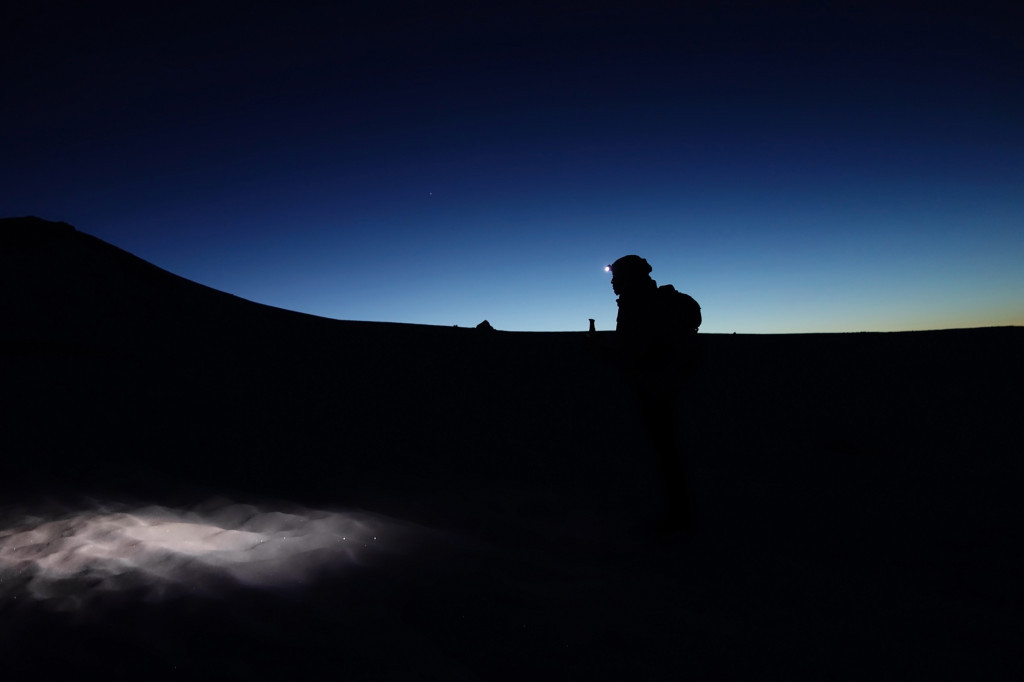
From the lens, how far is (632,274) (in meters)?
3.30

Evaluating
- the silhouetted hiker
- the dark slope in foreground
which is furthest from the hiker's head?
the dark slope in foreground

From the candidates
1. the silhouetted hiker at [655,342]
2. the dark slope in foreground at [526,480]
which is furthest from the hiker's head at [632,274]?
the dark slope in foreground at [526,480]

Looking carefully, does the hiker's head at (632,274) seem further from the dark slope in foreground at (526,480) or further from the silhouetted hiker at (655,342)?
the dark slope in foreground at (526,480)

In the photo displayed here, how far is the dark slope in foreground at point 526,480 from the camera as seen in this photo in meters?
1.97

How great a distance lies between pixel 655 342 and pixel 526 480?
2312 mm

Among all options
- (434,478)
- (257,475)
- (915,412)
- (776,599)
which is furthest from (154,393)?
(915,412)

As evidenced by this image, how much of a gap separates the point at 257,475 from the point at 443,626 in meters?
3.04

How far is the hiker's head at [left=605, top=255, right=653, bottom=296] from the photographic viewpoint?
3293mm

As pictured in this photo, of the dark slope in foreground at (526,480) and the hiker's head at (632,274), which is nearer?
the dark slope in foreground at (526,480)

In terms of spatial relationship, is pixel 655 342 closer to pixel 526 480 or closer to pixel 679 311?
pixel 679 311

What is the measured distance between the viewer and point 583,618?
87.0 inches

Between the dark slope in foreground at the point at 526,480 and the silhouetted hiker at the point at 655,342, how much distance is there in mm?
881

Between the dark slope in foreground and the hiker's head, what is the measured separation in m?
1.79

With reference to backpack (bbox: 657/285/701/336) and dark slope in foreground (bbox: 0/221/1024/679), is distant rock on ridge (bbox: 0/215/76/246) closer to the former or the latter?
dark slope in foreground (bbox: 0/221/1024/679)
